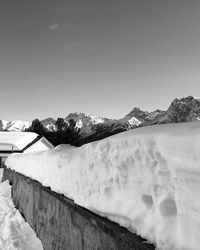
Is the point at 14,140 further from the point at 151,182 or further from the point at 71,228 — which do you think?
the point at 151,182

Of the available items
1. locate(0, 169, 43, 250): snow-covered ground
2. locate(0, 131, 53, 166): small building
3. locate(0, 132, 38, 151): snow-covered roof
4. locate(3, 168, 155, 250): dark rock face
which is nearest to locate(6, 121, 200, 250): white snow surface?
locate(3, 168, 155, 250): dark rock face

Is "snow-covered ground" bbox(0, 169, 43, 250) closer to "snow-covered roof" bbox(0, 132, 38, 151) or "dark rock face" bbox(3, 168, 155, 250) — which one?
"dark rock face" bbox(3, 168, 155, 250)

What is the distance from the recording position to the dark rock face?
2154 millimetres

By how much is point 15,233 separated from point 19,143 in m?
35.3

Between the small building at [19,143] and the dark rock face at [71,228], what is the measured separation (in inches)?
1307

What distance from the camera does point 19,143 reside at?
1558 inches

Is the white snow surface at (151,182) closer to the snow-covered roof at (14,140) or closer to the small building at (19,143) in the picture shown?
the small building at (19,143)

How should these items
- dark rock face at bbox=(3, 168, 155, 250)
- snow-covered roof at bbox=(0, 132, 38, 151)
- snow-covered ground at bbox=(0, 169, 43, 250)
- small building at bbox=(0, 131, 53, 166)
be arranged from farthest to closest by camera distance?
snow-covered roof at bbox=(0, 132, 38, 151) < small building at bbox=(0, 131, 53, 166) < snow-covered ground at bbox=(0, 169, 43, 250) < dark rock face at bbox=(3, 168, 155, 250)

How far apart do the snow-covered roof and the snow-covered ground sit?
31259 millimetres

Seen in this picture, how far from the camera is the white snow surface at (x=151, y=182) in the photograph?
1607mm

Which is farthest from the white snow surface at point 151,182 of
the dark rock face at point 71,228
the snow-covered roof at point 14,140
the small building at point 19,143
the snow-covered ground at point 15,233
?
the snow-covered roof at point 14,140

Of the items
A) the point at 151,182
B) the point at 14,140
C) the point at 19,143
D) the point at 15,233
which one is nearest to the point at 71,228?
the point at 151,182

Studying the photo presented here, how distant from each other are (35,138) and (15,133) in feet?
16.1

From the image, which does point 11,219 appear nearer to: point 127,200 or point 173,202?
point 127,200
